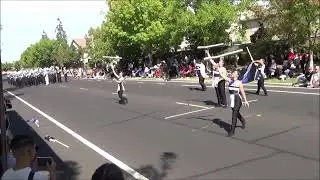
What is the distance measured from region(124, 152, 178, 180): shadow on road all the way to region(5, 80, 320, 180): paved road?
0.7 inches

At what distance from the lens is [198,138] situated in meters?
12.8

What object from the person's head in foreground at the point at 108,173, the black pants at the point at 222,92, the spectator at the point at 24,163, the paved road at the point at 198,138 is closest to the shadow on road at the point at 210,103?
the paved road at the point at 198,138

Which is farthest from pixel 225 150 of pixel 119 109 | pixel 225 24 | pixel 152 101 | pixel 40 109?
pixel 225 24

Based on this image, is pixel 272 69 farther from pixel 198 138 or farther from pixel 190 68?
pixel 198 138

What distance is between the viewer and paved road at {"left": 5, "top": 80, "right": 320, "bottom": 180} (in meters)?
9.60

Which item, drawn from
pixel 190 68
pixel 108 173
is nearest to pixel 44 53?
pixel 190 68

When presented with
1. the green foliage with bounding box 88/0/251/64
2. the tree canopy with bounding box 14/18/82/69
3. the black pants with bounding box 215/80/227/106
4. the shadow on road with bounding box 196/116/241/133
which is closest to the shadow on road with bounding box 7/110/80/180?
the shadow on road with bounding box 196/116/241/133

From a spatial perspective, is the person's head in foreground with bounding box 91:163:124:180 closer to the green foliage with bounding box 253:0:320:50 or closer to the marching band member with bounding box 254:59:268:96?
the marching band member with bounding box 254:59:268:96

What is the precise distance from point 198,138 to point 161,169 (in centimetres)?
278

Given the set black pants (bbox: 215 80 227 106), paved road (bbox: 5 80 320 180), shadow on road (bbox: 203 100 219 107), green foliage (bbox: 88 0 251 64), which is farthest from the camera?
green foliage (bbox: 88 0 251 64)

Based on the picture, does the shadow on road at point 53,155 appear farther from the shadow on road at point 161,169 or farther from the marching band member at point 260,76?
the marching band member at point 260,76

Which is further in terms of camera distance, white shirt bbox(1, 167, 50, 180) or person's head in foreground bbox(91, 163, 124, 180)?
white shirt bbox(1, 167, 50, 180)

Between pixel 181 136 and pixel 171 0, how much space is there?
32061 millimetres

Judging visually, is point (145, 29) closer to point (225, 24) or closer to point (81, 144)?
point (225, 24)
